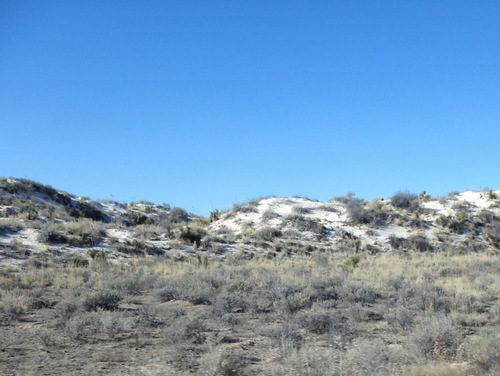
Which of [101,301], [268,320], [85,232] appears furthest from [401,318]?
[85,232]

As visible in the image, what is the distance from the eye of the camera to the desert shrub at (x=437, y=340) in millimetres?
7410

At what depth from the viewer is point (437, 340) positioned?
772 cm

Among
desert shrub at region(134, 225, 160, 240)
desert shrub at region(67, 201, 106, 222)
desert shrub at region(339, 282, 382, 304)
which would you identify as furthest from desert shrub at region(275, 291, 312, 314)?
desert shrub at region(67, 201, 106, 222)

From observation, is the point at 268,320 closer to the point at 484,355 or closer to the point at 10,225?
the point at 484,355

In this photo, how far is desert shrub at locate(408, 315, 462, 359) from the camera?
24.3ft

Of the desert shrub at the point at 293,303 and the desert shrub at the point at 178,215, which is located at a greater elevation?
the desert shrub at the point at 178,215

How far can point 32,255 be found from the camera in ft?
72.5

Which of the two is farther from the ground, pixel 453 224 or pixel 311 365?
pixel 453 224

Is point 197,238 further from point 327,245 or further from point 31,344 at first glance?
point 31,344

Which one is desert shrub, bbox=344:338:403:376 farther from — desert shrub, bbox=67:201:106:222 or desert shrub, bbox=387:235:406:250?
desert shrub, bbox=67:201:106:222

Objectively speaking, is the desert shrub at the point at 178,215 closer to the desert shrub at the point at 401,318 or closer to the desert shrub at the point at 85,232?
the desert shrub at the point at 85,232

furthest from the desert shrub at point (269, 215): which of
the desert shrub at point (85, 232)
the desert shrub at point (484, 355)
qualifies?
the desert shrub at point (484, 355)

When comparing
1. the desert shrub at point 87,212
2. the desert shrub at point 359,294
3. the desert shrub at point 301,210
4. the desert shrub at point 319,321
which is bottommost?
the desert shrub at point 319,321

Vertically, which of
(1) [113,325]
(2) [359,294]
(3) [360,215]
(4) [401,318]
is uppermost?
(3) [360,215]
